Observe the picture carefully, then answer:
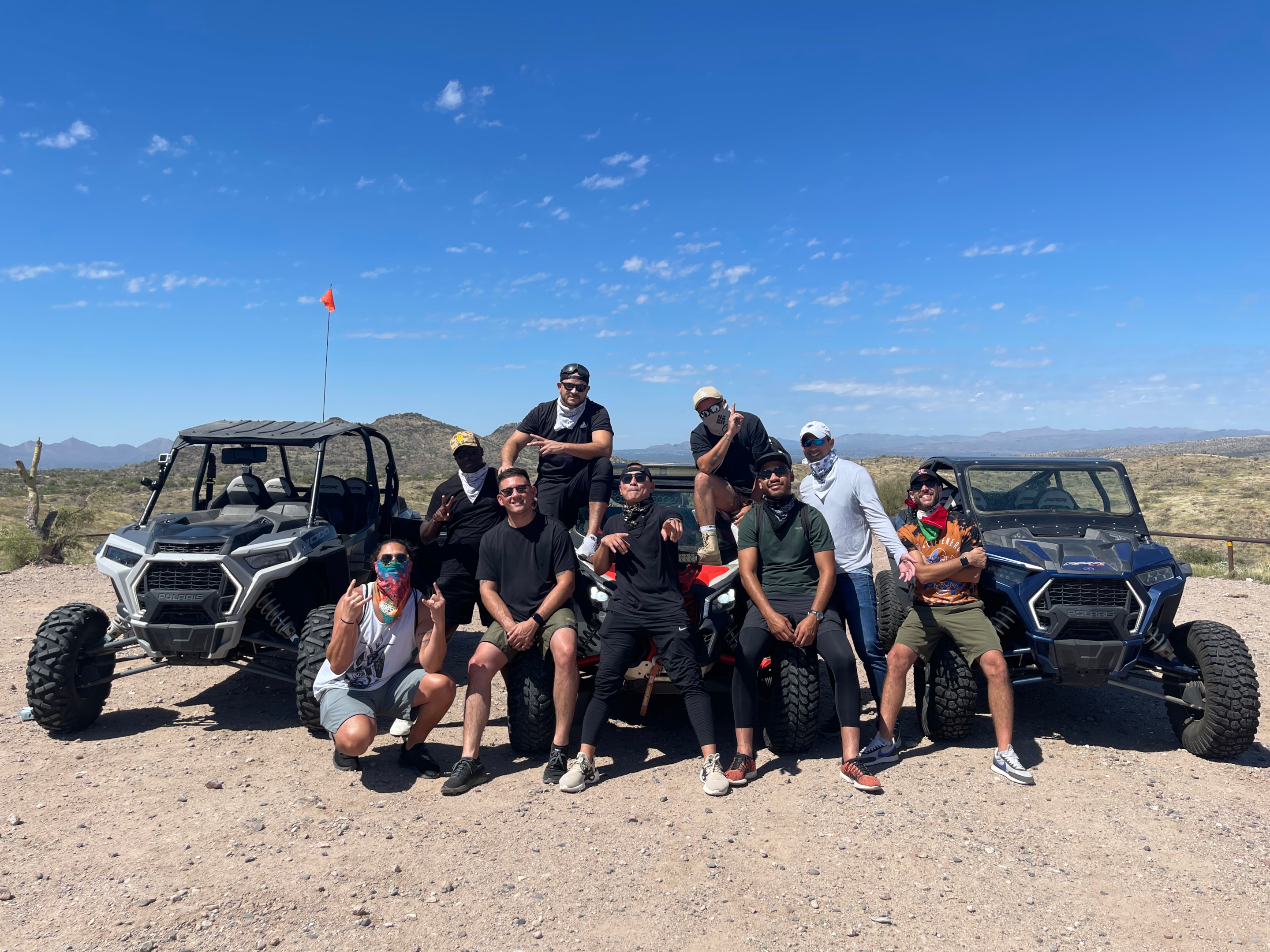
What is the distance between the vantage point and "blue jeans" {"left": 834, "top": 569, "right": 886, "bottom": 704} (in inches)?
205

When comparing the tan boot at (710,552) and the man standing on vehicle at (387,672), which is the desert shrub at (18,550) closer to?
the man standing on vehicle at (387,672)

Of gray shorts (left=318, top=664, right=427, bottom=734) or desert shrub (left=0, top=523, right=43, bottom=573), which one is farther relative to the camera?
desert shrub (left=0, top=523, right=43, bottom=573)

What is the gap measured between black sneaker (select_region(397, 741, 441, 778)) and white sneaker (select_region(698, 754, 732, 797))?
1726mm

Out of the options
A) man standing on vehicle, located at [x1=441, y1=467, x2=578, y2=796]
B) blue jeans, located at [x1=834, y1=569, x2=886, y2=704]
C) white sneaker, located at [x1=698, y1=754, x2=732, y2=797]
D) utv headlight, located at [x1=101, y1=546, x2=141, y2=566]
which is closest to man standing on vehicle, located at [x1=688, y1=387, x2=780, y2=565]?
blue jeans, located at [x1=834, y1=569, x2=886, y2=704]

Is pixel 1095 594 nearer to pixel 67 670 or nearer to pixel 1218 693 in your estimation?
pixel 1218 693

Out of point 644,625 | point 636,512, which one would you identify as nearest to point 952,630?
point 644,625

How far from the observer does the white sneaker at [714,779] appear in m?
4.55

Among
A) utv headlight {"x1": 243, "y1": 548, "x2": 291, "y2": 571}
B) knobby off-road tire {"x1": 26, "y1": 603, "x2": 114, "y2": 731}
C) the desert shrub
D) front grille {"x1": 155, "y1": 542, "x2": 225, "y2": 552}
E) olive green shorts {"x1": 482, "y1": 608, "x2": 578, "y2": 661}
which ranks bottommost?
the desert shrub

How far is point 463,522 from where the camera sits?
20.9 ft

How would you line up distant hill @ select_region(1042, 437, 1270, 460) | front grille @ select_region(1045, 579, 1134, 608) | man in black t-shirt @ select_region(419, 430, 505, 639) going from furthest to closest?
distant hill @ select_region(1042, 437, 1270, 460) < man in black t-shirt @ select_region(419, 430, 505, 639) < front grille @ select_region(1045, 579, 1134, 608)

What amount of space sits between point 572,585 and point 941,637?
2.59 meters

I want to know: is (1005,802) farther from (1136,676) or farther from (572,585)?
(572,585)

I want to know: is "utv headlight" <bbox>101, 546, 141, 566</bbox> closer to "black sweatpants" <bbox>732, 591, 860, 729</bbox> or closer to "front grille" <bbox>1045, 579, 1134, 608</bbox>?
"black sweatpants" <bbox>732, 591, 860, 729</bbox>

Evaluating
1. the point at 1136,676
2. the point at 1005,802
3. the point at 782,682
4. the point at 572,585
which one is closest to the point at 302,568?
the point at 572,585
